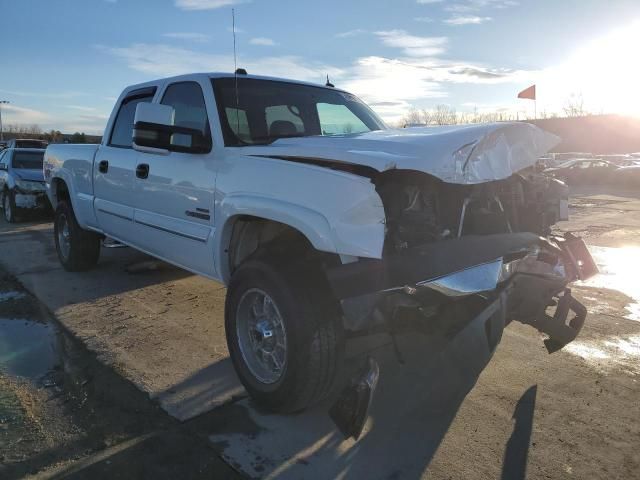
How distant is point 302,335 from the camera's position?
111 inches

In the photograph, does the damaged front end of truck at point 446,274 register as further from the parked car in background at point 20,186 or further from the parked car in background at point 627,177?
the parked car in background at point 627,177

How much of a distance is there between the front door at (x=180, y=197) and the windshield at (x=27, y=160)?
31.8 feet

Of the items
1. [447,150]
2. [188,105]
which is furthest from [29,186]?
[447,150]

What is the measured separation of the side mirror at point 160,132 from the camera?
3770 mm

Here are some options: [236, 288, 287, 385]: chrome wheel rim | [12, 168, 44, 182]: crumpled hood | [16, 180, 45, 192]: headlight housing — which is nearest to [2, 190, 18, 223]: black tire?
[16, 180, 45, 192]: headlight housing

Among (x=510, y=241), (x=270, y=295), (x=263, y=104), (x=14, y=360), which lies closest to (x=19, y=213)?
(x=14, y=360)

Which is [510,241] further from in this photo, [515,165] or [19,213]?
[19,213]

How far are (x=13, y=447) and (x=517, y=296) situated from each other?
9.50 ft

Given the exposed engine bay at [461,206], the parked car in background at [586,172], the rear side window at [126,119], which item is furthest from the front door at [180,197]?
the parked car in background at [586,172]

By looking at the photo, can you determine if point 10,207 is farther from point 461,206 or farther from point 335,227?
point 461,206

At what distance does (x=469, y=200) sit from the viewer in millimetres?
3219

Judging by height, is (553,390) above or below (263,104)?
below

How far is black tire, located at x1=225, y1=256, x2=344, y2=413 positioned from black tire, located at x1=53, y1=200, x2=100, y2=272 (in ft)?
13.5

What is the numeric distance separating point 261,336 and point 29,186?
1061 cm
